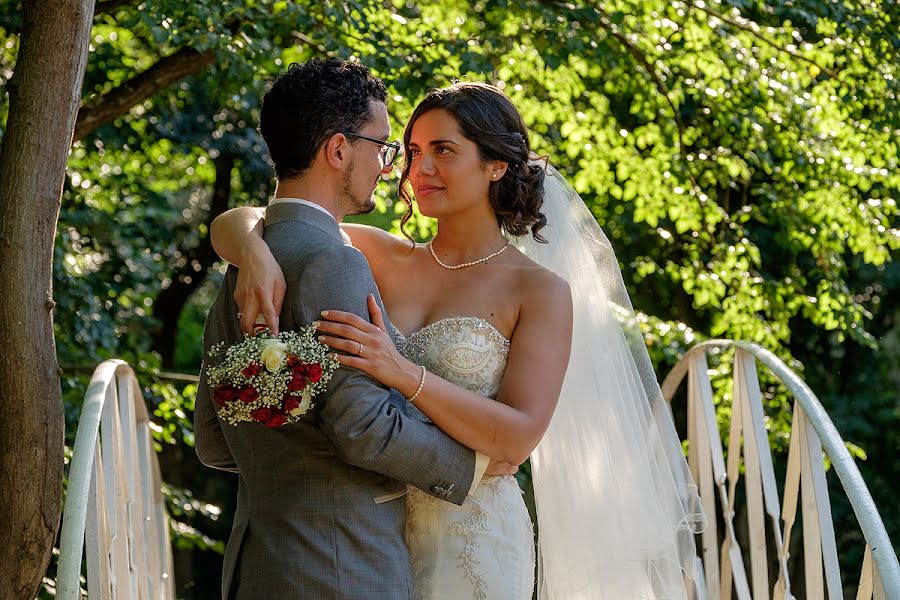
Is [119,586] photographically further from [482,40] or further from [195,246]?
[195,246]

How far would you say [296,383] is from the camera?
7.33 ft

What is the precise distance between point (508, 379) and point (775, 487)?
1.07 m

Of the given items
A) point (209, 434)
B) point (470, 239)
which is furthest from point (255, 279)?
point (470, 239)

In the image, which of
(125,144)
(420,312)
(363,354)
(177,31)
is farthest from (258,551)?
(125,144)

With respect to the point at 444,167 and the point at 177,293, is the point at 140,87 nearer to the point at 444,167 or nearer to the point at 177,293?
the point at 444,167

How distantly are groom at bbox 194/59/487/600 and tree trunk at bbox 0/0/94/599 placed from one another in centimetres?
52

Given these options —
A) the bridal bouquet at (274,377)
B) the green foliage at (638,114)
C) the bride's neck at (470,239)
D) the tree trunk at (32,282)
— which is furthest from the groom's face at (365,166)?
the green foliage at (638,114)

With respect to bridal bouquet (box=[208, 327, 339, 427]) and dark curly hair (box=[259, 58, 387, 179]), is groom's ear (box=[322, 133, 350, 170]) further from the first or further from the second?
bridal bouquet (box=[208, 327, 339, 427])

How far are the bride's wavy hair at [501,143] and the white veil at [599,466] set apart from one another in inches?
10.3

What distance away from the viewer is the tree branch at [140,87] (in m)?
5.20

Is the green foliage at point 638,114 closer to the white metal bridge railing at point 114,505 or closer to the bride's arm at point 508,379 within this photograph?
the white metal bridge railing at point 114,505

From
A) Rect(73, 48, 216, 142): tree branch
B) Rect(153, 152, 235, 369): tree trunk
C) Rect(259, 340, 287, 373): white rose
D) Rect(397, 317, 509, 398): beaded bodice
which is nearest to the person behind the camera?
Rect(259, 340, 287, 373): white rose

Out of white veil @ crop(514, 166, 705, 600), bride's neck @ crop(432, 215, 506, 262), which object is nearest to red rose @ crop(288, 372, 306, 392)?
bride's neck @ crop(432, 215, 506, 262)

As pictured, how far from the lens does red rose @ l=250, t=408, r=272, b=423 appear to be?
7.37 ft
